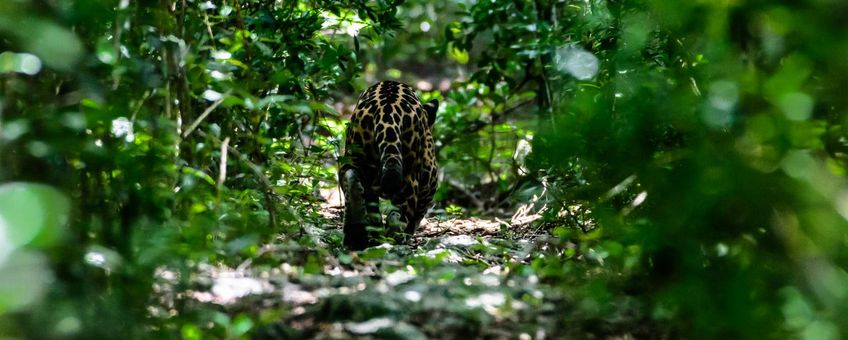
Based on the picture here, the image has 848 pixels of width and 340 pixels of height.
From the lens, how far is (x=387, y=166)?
204 inches

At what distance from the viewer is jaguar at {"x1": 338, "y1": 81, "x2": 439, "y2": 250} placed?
5.02 m

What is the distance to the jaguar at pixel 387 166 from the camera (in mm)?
5023

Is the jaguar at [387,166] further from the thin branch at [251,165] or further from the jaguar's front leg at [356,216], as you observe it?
the thin branch at [251,165]

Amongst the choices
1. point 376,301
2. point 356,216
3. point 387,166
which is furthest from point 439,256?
point 387,166

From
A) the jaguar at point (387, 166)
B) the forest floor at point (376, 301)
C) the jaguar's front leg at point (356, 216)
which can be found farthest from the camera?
the jaguar at point (387, 166)

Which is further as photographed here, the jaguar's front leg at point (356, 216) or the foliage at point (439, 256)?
the jaguar's front leg at point (356, 216)

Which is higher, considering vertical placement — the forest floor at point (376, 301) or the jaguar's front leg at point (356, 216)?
the jaguar's front leg at point (356, 216)

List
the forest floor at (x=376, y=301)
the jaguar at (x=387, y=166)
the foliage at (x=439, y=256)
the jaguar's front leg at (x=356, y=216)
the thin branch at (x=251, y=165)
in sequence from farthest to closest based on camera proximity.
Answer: the jaguar at (x=387, y=166) → the jaguar's front leg at (x=356, y=216) → the thin branch at (x=251, y=165) → the forest floor at (x=376, y=301) → the foliage at (x=439, y=256)

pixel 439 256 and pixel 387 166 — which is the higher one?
pixel 387 166

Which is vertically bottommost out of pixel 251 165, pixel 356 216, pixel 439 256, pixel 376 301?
pixel 376 301

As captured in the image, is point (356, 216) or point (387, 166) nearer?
point (356, 216)

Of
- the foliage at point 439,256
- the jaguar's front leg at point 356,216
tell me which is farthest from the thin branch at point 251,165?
the jaguar's front leg at point 356,216

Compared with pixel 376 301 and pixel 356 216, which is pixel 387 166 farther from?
pixel 376 301

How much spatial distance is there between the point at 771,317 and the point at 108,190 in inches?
84.8
